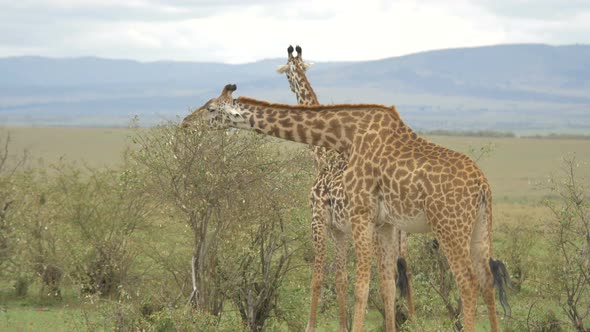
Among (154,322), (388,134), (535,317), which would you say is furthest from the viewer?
(535,317)

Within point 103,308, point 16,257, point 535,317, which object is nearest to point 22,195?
point 16,257

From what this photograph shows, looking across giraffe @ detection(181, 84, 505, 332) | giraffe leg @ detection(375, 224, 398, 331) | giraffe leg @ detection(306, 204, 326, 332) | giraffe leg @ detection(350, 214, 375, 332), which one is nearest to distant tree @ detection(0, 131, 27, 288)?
giraffe leg @ detection(306, 204, 326, 332)

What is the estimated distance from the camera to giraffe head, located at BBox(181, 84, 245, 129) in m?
12.2

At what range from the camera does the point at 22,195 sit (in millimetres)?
21094

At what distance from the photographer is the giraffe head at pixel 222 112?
12219 millimetres

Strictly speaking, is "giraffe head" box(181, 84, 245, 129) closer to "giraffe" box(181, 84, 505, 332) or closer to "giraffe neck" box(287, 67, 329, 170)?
"giraffe" box(181, 84, 505, 332)

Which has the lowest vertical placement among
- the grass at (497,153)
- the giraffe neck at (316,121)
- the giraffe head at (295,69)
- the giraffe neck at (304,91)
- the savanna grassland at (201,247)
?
the grass at (497,153)

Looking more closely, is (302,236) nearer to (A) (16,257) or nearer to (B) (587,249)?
(B) (587,249)

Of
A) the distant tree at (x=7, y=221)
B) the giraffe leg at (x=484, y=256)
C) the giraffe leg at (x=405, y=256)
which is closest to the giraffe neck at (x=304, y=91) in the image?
the giraffe leg at (x=405, y=256)

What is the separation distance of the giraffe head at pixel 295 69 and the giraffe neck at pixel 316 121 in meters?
1.99

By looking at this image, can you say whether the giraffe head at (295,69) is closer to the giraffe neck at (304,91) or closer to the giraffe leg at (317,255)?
the giraffe neck at (304,91)

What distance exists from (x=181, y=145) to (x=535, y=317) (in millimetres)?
6926

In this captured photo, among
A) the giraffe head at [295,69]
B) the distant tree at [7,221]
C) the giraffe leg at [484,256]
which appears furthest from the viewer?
the distant tree at [7,221]

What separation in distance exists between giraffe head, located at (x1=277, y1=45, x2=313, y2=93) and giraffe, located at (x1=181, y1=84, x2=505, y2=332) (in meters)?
2.01
